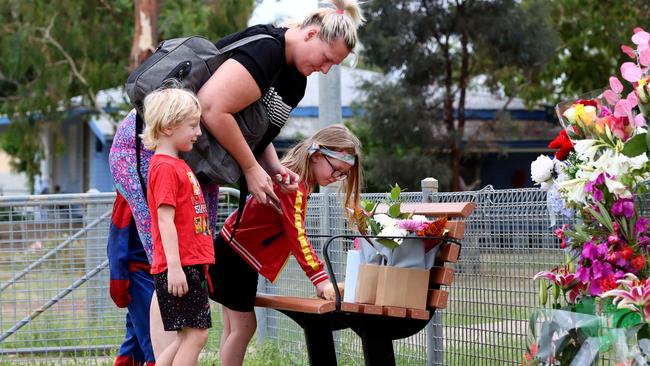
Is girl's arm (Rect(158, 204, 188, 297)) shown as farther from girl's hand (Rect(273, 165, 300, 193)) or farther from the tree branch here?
the tree branch

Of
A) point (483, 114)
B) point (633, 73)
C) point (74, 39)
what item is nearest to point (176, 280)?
point (633, 73)

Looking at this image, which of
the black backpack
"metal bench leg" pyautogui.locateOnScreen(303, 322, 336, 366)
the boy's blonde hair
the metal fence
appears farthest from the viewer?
the metal fence

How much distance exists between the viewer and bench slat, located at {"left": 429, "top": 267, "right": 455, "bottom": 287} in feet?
15.0

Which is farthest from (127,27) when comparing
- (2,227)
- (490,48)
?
(2,227)

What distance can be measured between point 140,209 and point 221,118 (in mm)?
672

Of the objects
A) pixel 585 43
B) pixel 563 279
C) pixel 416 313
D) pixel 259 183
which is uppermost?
pixel 585 43

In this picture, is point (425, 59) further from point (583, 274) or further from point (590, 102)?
point (583, 274)

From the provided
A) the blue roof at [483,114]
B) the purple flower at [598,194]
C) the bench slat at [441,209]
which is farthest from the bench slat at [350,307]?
the blue roof at [483,114]

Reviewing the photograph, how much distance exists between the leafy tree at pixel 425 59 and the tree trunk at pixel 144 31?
3955 mm

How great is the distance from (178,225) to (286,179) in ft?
2.18

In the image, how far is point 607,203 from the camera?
3.62 m

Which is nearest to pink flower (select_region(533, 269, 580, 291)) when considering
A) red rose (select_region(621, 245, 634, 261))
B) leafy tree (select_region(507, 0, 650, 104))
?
red rose (select_region(621, 245, 634, 261))

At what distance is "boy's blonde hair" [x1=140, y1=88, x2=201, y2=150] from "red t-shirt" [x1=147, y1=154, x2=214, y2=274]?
0.13m

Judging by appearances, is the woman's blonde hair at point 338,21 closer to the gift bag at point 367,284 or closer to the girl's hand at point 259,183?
the girl's hand at point 259,183
